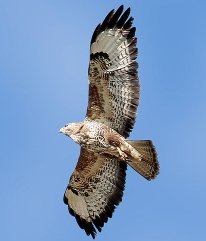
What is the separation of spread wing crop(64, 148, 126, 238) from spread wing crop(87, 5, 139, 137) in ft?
3.76

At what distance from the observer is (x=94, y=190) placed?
19.1 m

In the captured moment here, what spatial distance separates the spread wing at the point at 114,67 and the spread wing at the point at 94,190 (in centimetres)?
115

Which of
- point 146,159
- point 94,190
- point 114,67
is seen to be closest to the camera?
point 146,159

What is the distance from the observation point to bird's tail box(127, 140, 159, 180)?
17516 mm

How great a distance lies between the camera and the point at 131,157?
17.6 metres

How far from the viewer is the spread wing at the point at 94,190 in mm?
18766

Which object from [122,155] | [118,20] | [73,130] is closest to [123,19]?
[118,20]

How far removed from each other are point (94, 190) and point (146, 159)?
6.46 feet

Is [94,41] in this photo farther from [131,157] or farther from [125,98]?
[131,157]

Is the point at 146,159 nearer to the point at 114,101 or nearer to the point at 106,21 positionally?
the point at 114,101

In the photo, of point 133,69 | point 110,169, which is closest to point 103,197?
point 110,169

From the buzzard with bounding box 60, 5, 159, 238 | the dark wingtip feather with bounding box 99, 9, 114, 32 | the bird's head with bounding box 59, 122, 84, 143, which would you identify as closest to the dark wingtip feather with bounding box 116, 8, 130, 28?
the buzzard with bounding box 60, 5, 159, 238

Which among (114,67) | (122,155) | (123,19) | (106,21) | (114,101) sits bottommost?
(122,155)

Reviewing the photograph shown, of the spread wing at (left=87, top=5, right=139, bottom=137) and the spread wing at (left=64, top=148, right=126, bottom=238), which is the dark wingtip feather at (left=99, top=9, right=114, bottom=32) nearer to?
the spread wing at (left=87, top=5, right=139, bottom=137)
